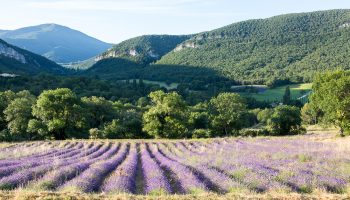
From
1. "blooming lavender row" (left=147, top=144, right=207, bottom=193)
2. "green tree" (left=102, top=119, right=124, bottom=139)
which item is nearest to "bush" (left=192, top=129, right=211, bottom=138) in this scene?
"green tree" (left=102, top=119, right=124, bottom=139)

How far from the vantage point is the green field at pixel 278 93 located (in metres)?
171

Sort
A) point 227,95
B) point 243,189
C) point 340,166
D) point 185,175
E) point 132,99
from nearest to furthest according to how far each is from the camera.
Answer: point 243,189
point 185,175
point 340,166
point 227,95
point 132,99

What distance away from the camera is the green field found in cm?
17102

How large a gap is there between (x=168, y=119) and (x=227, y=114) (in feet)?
51.8

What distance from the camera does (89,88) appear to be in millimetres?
153125

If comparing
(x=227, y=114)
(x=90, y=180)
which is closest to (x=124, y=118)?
(x=227, y=114)

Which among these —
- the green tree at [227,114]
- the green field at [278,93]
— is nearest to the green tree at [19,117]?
the green tree at [227,114]

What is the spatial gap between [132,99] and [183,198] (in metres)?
138

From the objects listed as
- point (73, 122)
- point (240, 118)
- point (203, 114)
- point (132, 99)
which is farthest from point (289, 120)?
point (132, 99)

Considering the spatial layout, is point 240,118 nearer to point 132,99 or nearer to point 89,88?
point 132,99

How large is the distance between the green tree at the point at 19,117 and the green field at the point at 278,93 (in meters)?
118

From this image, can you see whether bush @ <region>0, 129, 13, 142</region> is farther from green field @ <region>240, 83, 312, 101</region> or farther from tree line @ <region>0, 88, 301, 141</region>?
green field @ <region>240, 83, 312, 101</region>

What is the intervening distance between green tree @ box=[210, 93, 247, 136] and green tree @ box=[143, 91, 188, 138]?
10.9m

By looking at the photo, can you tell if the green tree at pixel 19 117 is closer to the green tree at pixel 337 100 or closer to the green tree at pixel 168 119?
the green tree at pixel 168 119
